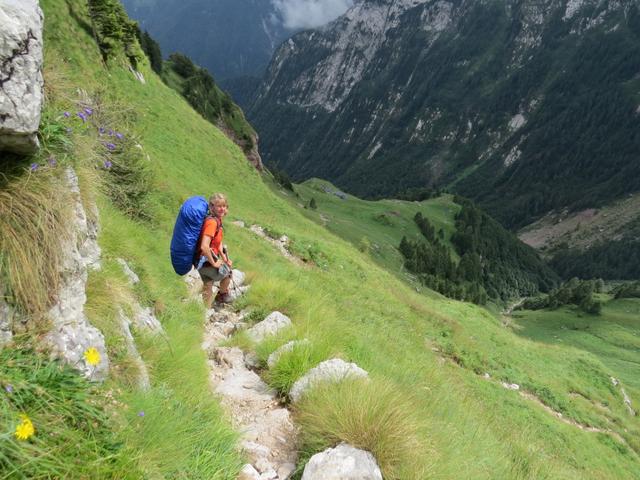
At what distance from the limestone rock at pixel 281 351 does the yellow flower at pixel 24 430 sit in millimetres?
4064

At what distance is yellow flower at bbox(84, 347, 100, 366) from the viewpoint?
4.09 m

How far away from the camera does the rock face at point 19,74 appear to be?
4062 mm

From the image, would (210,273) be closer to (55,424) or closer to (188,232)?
(188,232)

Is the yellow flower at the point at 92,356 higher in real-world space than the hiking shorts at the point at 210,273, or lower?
higher

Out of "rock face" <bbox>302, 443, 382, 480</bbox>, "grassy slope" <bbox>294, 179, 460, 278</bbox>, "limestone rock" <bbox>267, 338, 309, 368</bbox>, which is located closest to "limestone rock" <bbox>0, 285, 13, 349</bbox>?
"rock face" <bbox>302, 443, 382, 480</bbox>

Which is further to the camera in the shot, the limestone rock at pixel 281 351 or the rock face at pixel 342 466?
the limestone rock at pixel 281 351

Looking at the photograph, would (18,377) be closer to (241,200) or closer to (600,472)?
(600,472)

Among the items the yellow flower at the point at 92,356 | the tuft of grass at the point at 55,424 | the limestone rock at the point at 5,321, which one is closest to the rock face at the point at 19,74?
the limestone rock at the point at 5,321

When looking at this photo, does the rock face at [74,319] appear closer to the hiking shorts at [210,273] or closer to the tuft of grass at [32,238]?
the tuft of grass at [32,238]

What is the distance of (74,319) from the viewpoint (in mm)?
4477

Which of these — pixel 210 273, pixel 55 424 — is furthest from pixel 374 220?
pixel 55 424

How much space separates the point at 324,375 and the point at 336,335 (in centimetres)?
194

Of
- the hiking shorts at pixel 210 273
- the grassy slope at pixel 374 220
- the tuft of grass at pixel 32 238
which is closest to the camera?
the tuft of grass at pixel 32 238

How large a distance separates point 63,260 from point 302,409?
11.0 ft
